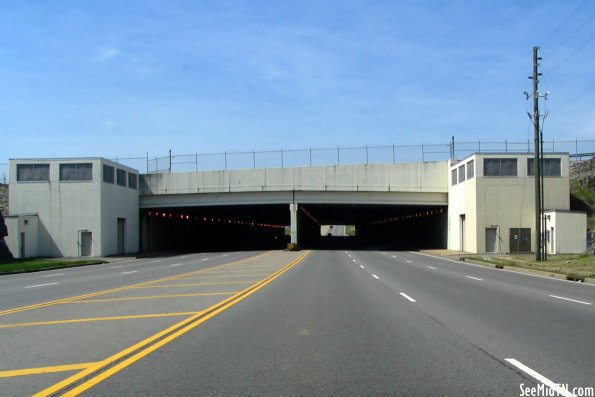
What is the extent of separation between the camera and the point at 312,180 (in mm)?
61656

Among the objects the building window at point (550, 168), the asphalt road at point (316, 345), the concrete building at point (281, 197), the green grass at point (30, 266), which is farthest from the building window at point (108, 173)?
the asphalt road at point (316, 345)

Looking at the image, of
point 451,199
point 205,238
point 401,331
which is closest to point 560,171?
point 451,199

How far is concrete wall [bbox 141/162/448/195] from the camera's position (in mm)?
60688

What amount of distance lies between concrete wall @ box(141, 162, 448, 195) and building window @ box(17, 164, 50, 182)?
485 inches

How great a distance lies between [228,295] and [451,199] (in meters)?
45.5

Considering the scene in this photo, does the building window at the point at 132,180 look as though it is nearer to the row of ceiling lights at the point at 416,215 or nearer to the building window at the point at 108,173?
the building window at the point at 108,173

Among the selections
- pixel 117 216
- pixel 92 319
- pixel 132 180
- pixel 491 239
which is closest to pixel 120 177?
pixel 132 180

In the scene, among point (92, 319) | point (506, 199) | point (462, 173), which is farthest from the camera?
point (462, 173)

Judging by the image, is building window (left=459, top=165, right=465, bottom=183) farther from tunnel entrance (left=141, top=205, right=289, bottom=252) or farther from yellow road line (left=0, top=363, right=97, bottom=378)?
yellow road line (left=0, top=363, right=97, bottom=378)

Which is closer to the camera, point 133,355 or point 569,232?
point 133,355

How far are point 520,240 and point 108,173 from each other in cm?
3695

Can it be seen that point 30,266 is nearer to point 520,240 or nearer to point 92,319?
point 92,319

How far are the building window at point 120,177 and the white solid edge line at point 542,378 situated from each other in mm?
52869

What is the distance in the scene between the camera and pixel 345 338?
9.85 metres
